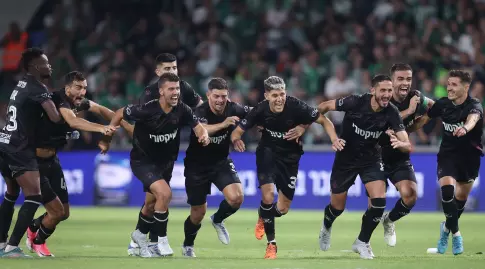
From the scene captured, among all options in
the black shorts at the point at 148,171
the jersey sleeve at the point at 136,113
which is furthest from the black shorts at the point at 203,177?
the jersey sleeve at the point at 136,113

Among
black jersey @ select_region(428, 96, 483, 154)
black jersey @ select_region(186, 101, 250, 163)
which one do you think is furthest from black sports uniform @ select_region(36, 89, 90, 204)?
black jersey @ select_region(428, 96, 483, 154)

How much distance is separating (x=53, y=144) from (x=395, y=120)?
4661 mm

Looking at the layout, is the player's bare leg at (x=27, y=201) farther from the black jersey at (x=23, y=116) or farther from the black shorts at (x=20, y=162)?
the black jersey at (x=23, y=116)

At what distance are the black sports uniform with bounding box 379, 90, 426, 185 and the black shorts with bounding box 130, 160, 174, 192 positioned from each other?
3.19 metres

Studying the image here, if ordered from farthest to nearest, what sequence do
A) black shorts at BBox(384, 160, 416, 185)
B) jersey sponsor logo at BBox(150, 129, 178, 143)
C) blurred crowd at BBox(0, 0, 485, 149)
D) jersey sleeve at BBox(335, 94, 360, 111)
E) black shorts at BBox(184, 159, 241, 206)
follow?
blurred crowd at BBox(0, 0, 485, 149)
black shorts at BBox(384, 160, 416, 185)
black shorts at BBox(184, 159, 241, 206)
jersey sleeve at BBox(335, 94, 360, 111)
jersey sponsor logo at BBox(150, 129, 178, 143)

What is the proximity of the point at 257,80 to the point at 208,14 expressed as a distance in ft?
11.4

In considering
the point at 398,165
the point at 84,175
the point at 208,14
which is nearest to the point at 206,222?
the point at 84,175

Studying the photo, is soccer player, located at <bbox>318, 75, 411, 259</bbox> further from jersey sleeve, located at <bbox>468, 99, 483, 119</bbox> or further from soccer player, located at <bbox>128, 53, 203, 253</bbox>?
soccer player, located at <bbox>128, 53, 203, 253</bbox>

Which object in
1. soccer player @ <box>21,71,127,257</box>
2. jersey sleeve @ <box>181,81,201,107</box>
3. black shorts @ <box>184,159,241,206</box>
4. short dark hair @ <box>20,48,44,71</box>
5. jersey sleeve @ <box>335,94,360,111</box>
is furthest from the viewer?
jersey sleeve @ <box>181,81,201,107</box>

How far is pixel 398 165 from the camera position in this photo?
15000mm

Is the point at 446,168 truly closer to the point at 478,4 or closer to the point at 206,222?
the point at 206,222

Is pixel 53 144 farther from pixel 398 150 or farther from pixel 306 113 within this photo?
pixel 398 150

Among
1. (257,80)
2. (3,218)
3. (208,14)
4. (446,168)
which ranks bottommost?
(3,218)

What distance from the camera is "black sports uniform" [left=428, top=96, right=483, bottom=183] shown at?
14.9 metres
